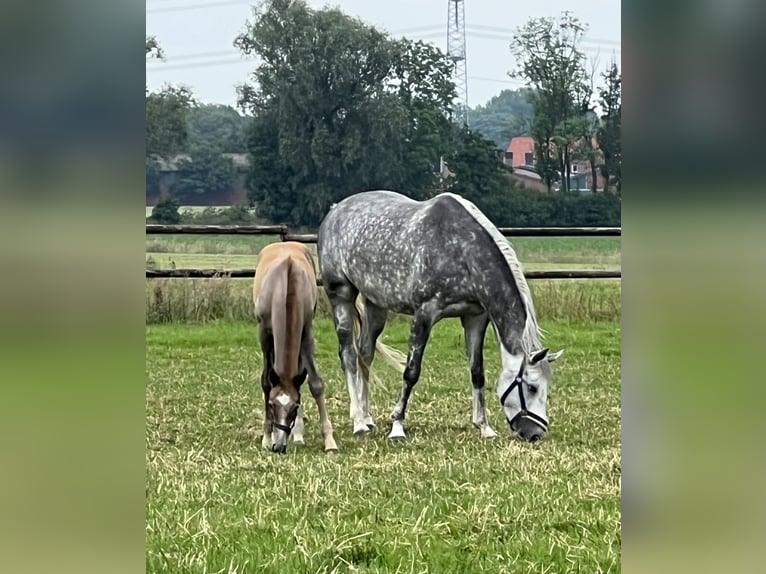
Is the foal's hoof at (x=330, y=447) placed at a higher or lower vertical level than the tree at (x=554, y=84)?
lower

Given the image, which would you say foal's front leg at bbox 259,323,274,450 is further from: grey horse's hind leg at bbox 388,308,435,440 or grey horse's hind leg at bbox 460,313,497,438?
grey horse's hind leg at bbox 460,313,497,438

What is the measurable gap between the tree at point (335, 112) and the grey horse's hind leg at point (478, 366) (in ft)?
47.8

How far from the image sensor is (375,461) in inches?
184

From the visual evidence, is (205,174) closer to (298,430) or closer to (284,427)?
(298,430)

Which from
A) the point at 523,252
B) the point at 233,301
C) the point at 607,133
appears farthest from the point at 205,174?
the point at 233,301

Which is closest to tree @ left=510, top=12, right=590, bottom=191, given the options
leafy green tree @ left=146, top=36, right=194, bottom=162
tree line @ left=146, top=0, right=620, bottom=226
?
tree line @ left=146, top=0, right=620, bottom=226

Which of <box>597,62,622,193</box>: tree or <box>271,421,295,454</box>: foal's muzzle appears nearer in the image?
<box>271,421,295,454</box>: foal's muzzle

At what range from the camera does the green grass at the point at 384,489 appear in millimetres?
2934

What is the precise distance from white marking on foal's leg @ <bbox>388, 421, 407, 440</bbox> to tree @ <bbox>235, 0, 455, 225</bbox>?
1513 cm

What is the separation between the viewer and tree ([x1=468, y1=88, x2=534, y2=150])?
824 inches

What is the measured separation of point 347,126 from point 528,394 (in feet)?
53.1

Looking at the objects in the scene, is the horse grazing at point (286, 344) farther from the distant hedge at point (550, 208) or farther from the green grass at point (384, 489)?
the distant hedge at point (550, 208)

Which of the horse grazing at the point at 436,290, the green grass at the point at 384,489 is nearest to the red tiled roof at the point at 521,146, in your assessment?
the green grass at the point at 384,489
